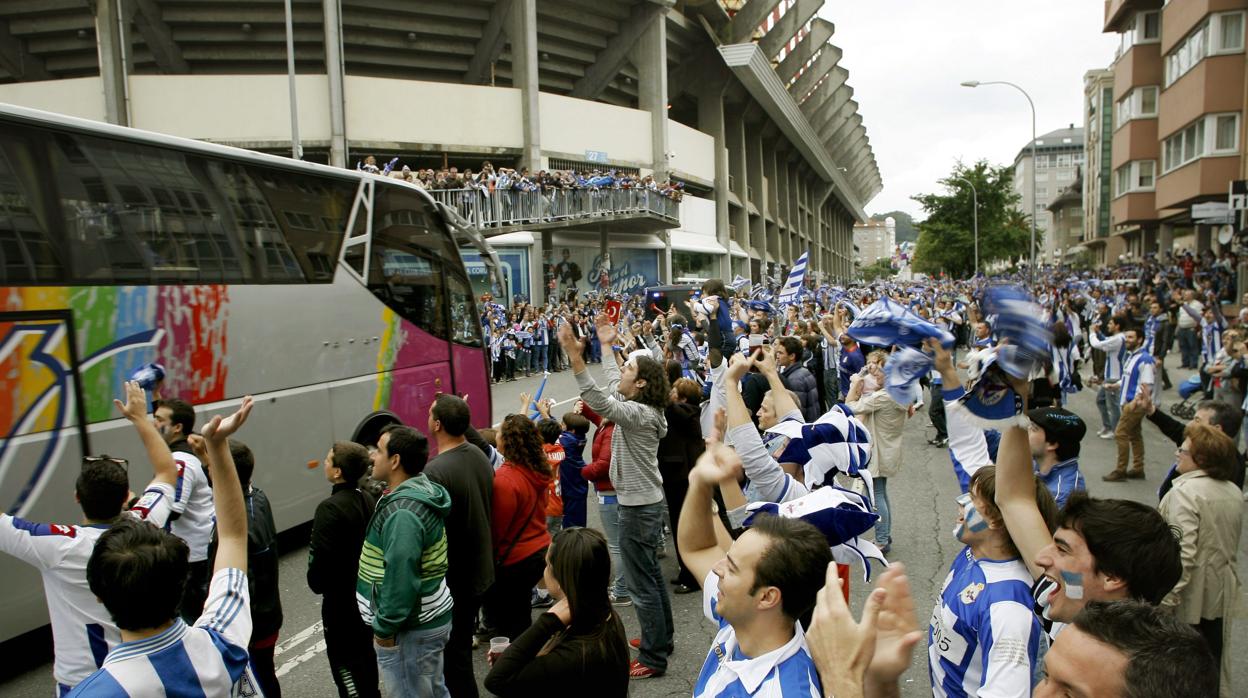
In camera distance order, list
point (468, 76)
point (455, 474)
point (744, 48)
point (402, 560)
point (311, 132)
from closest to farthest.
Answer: point (402, 560) < point (455, 474) < point (311, 132) < point (468, 76) < point (744, 48)

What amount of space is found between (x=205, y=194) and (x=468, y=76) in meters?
29.7

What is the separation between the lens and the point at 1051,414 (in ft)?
13.0

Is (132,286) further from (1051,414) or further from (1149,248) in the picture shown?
(1149,248)

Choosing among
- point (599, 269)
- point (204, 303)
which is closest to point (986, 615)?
point (204, 303)

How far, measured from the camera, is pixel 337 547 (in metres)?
4.03

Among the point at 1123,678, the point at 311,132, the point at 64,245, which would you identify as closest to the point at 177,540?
the point at 1123,678

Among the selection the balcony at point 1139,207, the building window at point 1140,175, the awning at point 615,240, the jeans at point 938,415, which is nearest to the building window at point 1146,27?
the building window at point 1140,175

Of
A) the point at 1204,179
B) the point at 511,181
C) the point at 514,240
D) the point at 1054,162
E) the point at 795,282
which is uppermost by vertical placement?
the point at 1054,162

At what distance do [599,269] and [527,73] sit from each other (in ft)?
29.4

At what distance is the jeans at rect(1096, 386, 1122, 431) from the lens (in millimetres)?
11688

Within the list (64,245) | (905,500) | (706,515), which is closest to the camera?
(706,515)

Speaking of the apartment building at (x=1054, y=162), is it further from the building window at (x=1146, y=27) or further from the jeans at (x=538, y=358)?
the jeans at (x=538, y=358)

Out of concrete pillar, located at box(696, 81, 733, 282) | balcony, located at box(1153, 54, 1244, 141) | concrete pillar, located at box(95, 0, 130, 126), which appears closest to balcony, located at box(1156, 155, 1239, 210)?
balcony, located at box(1153, 54, 1244, 141)

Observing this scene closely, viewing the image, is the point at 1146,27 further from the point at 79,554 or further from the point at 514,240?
the point at 79,554
